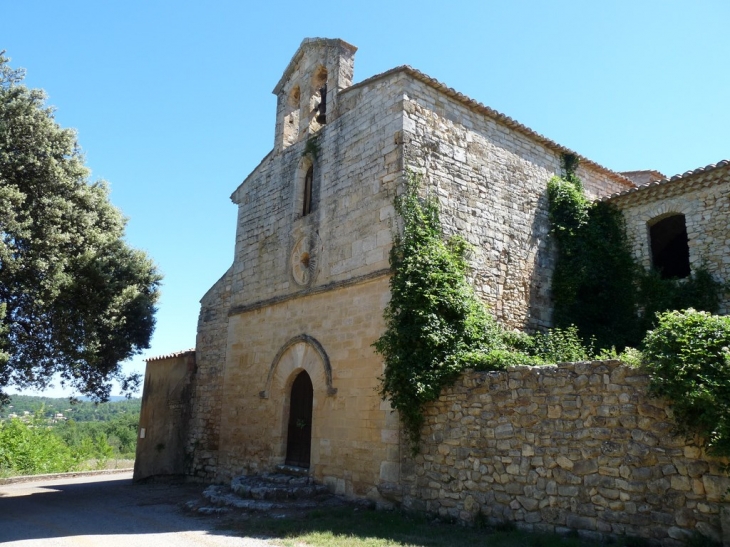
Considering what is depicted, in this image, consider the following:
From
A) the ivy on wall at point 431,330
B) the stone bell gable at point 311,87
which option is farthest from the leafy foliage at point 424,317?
the stone bell gable at point 311,87

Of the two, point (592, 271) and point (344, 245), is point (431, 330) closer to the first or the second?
point (344, 245)

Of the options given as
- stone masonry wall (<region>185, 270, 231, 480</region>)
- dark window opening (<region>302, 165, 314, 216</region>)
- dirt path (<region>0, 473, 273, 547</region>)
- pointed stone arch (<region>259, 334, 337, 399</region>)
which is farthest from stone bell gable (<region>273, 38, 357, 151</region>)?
dirt path (<region>0, 473, 273, 547</region>)

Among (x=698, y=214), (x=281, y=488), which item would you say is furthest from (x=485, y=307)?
(x=698, y=214)

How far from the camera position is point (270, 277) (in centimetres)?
1291

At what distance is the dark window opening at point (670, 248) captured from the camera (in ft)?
40.4

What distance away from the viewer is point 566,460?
686cm

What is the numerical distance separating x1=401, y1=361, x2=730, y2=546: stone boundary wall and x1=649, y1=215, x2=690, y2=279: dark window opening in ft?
21.6

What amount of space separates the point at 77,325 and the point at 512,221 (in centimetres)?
951

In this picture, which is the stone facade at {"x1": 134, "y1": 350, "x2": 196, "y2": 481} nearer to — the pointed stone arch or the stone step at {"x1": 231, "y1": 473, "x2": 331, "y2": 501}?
the pointed stone arch

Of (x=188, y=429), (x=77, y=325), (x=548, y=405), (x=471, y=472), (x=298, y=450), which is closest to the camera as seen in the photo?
(x=548, y=405)

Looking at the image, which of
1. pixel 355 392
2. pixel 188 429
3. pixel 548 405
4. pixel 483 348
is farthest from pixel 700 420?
pixel 188 429

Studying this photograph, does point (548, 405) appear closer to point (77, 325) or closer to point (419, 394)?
point (419, 394)

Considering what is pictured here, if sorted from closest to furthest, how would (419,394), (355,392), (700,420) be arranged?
(700,420) < (419,394) < (355,392)

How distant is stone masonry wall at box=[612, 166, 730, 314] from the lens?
10688 millimetres
